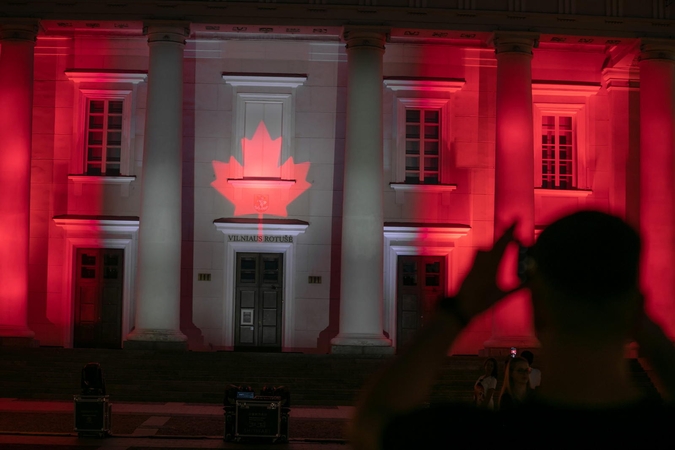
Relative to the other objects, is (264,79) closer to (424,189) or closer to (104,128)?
(104,128)

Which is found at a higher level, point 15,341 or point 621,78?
point 621,78

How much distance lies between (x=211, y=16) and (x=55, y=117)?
22.6ft

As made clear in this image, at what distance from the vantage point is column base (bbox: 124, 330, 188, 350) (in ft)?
85.9

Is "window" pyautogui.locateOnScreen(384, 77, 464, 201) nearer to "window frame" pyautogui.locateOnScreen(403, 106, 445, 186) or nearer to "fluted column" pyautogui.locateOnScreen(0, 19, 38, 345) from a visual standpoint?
"window frame" pyautogui.locateOnScreen(403, 106, 445, 186)

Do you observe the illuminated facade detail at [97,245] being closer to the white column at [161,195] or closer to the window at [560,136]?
the white column at [161,195]

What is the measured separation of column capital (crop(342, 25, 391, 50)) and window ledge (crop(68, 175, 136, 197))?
858 centimetres

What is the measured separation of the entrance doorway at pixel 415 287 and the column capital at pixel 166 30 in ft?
32.3

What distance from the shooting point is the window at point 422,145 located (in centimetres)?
3088

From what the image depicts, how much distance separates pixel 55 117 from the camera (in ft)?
100

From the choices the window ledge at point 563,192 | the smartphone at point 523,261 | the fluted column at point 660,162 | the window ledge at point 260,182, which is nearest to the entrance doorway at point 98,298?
the window ledge at point 260,182

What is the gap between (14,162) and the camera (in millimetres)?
26969

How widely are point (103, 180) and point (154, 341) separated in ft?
21.8

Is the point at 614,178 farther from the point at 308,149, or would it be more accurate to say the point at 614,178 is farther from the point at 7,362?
the point at 7,362

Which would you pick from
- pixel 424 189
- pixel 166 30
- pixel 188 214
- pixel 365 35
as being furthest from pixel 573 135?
pixel 166 30
